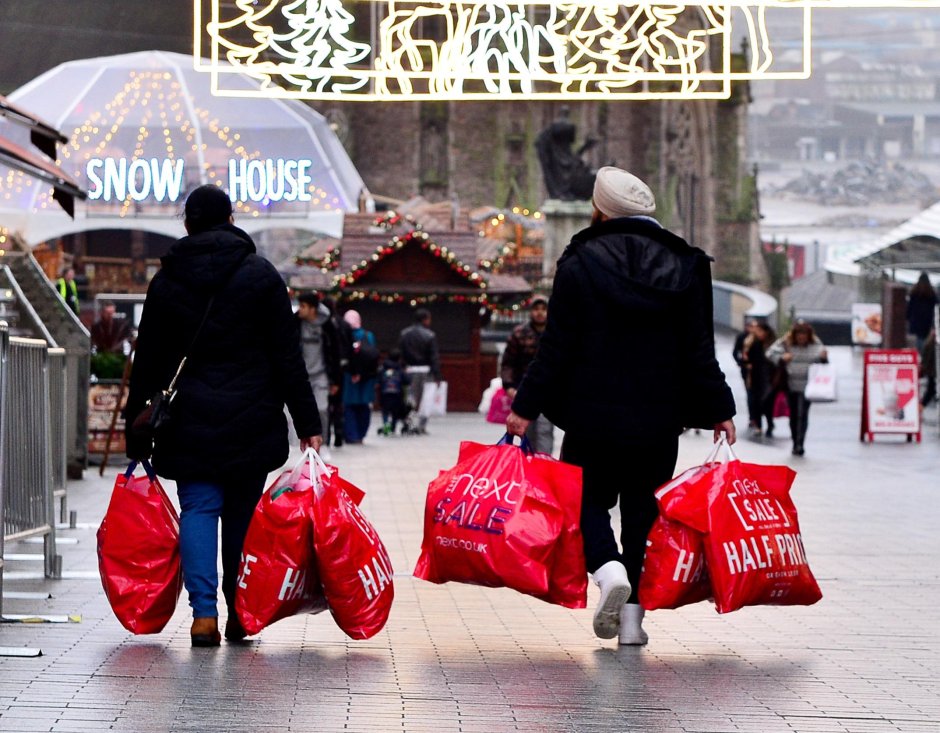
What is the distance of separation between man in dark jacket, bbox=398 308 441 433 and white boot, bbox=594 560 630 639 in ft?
60.7

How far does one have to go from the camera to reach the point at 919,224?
35562 millimetres

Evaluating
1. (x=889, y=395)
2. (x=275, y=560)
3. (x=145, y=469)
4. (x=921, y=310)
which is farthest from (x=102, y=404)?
(x=921, y=310)

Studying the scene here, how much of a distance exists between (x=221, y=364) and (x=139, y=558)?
0.76m

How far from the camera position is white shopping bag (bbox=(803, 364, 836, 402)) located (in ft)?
91.1

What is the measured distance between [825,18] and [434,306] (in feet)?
245

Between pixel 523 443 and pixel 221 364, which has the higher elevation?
pixel 221 364

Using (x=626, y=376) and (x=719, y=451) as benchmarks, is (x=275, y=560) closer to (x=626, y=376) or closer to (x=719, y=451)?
(x=626, y=376)

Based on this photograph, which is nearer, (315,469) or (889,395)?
(315,469)

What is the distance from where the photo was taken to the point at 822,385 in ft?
92.0

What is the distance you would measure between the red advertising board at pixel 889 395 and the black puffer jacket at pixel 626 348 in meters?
16.4

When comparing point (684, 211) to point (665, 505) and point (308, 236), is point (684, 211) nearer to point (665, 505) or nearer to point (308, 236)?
point (308, 236)

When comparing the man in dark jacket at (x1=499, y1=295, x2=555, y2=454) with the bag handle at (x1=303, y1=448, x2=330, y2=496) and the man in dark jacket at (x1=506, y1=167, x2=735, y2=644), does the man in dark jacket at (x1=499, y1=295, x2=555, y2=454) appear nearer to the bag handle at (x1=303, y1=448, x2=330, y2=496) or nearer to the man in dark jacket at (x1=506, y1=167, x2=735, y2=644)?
the man in dark jacket at (x1=506, y1=167, x2=735, y2=644)

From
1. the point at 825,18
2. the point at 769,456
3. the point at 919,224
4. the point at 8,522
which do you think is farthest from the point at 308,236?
the point at 825,18

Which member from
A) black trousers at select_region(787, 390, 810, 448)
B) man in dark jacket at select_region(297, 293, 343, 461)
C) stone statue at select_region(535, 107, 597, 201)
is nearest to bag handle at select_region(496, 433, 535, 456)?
man in dark jacket at select_region(297, 293, 343, 461)
